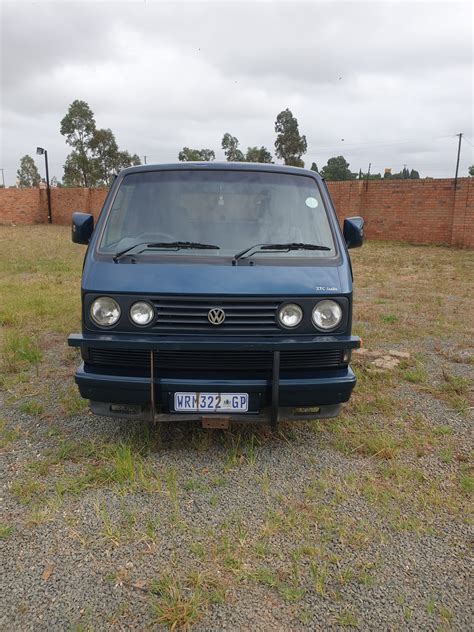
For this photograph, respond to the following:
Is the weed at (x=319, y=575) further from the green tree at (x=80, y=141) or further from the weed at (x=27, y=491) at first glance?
the green tree at (x=80, y=141)

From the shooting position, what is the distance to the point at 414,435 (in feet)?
11.6

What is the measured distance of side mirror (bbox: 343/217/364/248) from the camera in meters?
3.85

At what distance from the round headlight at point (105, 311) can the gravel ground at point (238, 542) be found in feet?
3.05

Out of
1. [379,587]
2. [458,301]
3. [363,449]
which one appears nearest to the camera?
[379,587]

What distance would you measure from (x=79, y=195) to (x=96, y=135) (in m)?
18.6

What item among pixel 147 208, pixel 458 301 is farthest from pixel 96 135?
pixel 147 208

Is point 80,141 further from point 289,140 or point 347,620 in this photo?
point 347,620

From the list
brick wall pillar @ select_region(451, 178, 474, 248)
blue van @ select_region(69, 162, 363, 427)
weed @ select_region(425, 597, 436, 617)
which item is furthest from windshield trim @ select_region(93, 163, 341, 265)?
brick wall pillar @ select_region(451, 178, 474, 248)

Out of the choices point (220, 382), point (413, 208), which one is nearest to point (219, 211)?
point (220, 382)

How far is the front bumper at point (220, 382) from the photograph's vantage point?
9.37 feet

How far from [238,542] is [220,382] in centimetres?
88

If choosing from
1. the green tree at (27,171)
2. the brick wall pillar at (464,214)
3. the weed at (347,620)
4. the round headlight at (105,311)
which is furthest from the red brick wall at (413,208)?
the green tree at (27,171)

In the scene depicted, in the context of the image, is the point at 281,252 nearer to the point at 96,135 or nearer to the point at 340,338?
the point at 340,338

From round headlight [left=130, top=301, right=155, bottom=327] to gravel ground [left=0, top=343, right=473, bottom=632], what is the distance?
92 cm
